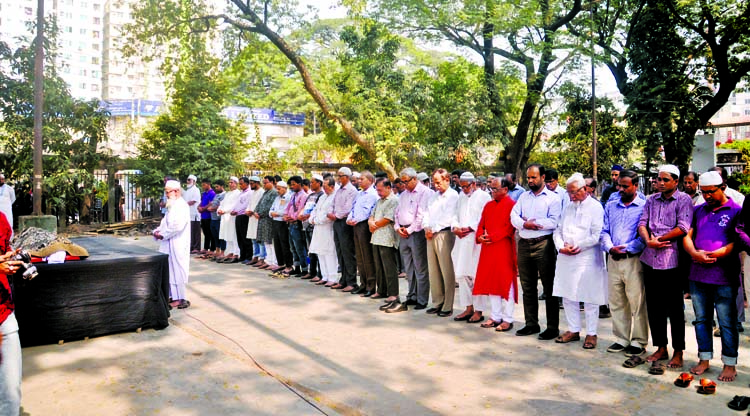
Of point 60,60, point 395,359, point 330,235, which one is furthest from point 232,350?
point 60,60

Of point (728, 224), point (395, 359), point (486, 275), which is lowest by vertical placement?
point (395, 359)

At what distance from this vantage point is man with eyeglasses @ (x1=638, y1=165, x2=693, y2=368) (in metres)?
5.37

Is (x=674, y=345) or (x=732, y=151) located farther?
(x=732, y=151)

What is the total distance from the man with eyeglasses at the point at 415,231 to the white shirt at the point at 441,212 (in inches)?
5.7

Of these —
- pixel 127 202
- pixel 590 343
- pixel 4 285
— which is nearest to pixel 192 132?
pixel 127 202

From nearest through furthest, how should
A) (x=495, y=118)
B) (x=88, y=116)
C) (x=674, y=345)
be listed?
(x=674, y=345)
(x=88, y=116)
(x=495, y=118)

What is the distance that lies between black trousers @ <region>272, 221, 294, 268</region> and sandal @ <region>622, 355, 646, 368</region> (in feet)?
24.4

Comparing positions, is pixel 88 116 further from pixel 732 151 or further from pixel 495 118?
pixel 732 151

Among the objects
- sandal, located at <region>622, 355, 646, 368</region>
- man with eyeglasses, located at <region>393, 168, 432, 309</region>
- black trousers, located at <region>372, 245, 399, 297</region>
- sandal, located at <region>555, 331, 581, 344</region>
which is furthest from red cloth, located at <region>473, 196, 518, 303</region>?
black trousers, located at <region>372, 245, 399, 297</region>

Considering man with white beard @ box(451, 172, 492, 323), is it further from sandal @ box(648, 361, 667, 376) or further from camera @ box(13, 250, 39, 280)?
camera @ box(13, 250, 39, 280)

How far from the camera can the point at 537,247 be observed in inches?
264

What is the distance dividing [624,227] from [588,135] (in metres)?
15.6

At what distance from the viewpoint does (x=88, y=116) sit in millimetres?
18625

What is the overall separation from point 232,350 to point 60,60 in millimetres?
17362
